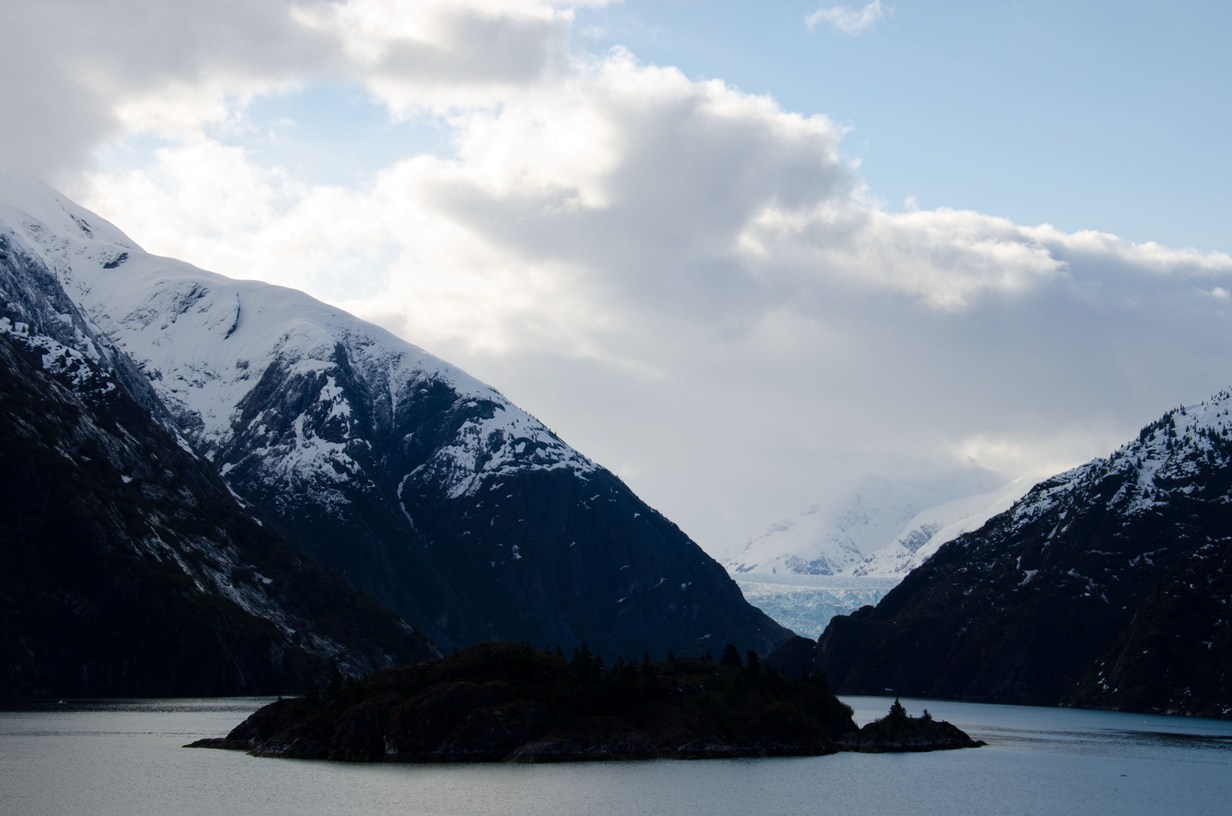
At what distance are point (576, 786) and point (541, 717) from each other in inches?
1069

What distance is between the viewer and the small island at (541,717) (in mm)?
160875

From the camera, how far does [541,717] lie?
16438cm

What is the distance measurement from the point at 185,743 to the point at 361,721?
26748mm

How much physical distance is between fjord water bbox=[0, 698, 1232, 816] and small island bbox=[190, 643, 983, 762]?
20.5 feet

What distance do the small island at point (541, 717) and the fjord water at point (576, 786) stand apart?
246 inches

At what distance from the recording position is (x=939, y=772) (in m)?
160

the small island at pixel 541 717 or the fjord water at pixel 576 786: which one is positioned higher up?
the small island at pixel 541 717

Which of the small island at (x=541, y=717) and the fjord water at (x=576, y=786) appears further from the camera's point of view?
the small island at (x=541, y=717)

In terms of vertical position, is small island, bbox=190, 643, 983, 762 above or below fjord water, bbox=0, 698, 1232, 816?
above

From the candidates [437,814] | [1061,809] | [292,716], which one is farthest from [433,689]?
[1061,809]

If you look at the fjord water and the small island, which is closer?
the fjord water

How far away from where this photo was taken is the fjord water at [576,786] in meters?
125

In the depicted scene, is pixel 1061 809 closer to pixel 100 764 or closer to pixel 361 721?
pixel 361 721

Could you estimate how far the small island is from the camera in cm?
16088
